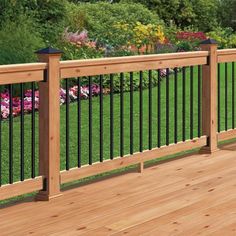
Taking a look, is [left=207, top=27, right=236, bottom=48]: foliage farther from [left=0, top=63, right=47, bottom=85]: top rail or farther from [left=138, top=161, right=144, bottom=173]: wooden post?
[left=0, top=63, right=47, bottom=85]: top rail

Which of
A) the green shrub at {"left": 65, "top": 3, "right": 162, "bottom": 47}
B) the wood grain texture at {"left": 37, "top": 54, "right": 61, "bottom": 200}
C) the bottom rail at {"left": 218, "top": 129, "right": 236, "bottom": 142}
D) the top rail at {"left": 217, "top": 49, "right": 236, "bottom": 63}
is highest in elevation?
the green shrub at {"left": 65, "top": 3, "right": 162, "bottom": 47}

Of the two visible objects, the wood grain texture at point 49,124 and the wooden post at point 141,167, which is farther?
the wooden post at point 141,167

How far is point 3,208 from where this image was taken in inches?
248

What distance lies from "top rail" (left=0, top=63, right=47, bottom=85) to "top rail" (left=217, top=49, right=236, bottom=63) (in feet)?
9.06

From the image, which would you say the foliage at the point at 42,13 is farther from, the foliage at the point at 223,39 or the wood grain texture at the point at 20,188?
the wood grain texture at the point at 20,188

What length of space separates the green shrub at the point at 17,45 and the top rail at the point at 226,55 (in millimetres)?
5196

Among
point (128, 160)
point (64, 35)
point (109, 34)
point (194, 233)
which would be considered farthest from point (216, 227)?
point (109, 34)

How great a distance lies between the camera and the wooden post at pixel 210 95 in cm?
847

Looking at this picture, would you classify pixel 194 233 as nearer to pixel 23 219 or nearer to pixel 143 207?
pixel 143 207

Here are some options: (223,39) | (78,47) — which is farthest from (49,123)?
(223,39)

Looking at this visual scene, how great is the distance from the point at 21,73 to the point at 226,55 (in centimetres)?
317

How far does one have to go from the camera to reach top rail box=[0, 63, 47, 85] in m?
6.07

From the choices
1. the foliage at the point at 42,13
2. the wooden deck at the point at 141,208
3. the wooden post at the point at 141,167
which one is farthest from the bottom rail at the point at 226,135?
the foliage at the point at 42,13

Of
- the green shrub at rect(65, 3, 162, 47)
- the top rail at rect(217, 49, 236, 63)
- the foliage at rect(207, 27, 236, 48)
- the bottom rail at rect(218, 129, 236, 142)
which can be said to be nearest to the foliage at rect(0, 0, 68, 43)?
the green shrub at rect(65, 3, 162, 47)
